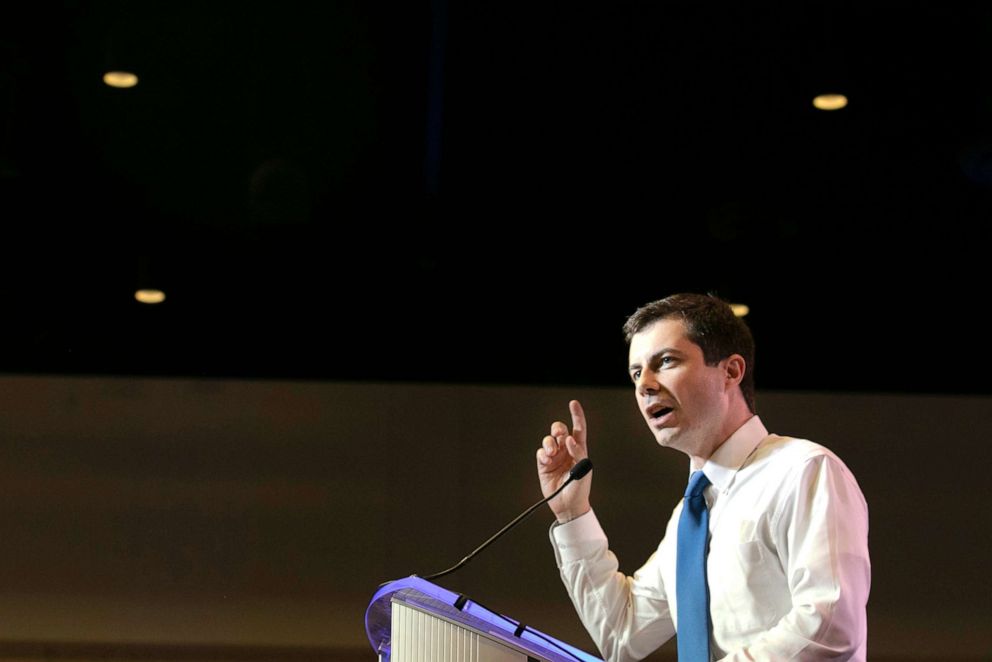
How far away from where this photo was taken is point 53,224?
138 inches

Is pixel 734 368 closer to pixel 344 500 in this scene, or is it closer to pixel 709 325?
pixel 709 325

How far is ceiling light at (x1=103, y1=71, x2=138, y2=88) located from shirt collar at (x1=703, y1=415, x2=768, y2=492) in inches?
102

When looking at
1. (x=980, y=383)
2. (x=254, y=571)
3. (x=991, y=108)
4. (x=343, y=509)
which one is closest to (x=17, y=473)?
(x=254, y=571)

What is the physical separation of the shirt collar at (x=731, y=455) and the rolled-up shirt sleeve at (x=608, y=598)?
234 millimetres

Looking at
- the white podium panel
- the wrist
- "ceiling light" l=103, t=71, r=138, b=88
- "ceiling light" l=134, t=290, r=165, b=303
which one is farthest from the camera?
"ceiling light" l=103, t=71, r=138, b=88

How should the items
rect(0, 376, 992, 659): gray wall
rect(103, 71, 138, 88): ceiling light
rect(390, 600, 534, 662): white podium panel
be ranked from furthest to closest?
rect(103, 71, 138, 88): ceiling light
rect(0, 376, 992, 659): gray wall
rect(390, 600, 534, 662): white podium panel

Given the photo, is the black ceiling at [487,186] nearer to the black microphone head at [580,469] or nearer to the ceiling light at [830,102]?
the ceiling light at [830,102]

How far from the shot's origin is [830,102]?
3639 millimetres

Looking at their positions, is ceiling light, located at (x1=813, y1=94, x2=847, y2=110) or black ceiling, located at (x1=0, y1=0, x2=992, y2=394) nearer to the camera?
black ceiling, located at (x1=0, y1=0, x2=992, y2=394)

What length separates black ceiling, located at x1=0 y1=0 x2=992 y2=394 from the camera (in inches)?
137

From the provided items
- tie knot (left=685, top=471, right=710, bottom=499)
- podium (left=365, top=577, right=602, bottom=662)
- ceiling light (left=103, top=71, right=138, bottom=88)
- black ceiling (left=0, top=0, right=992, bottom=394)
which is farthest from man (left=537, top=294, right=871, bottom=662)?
ceiling light (left=103, top=71, right=138, bottom=88)

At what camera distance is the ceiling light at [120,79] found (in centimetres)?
361

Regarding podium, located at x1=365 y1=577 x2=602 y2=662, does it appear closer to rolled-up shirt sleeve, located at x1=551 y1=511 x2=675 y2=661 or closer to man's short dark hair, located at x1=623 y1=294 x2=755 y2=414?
rolled-up shirt sleeve, located at x1=551 y1=511 x2=675 y2=661

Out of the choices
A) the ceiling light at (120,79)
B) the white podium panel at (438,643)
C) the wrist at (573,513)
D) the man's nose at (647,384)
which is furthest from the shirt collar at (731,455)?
the ceiling light at (120,79)
